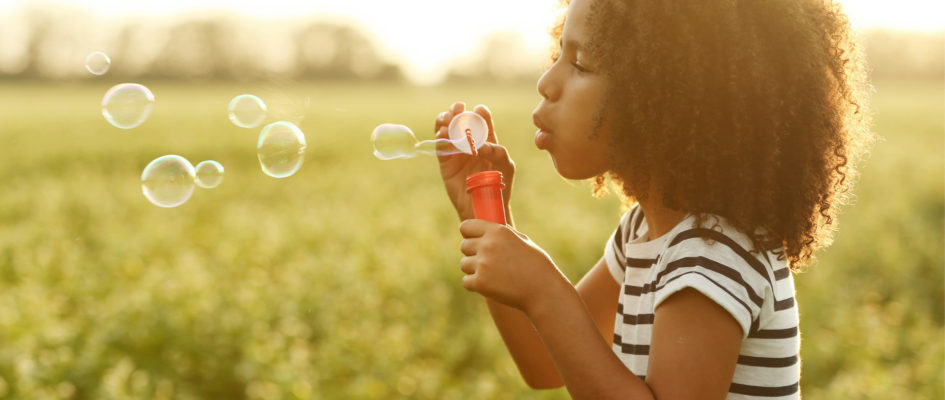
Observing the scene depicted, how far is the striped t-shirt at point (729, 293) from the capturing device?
133 cm

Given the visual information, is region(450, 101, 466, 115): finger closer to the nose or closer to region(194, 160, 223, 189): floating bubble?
the nose

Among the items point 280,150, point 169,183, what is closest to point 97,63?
point 169,183

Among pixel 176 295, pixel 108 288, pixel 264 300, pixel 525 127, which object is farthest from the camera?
pixel 525 127

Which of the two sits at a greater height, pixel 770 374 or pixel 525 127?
pixel 525 127

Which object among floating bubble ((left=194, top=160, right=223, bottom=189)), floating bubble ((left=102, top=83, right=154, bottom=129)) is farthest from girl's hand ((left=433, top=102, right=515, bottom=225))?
floating bubble ((left=102, top=83, right=154, bottom=129))

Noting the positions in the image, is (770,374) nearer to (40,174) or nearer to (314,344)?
(314,344)

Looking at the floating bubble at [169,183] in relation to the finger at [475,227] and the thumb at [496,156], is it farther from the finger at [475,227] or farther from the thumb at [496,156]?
the finger at [475,227]

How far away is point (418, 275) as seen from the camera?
6109 mm

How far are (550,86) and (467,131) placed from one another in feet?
0.90

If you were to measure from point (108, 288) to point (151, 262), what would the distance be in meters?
1.28

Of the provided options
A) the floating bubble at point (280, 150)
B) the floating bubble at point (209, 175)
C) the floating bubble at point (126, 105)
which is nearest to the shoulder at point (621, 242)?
the floating bubble at point (280, 150)

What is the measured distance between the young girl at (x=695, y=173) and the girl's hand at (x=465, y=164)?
0.26 m

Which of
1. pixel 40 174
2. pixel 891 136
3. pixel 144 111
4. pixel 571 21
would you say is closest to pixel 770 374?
pixel 571 21

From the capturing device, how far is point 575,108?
4.96 feet
